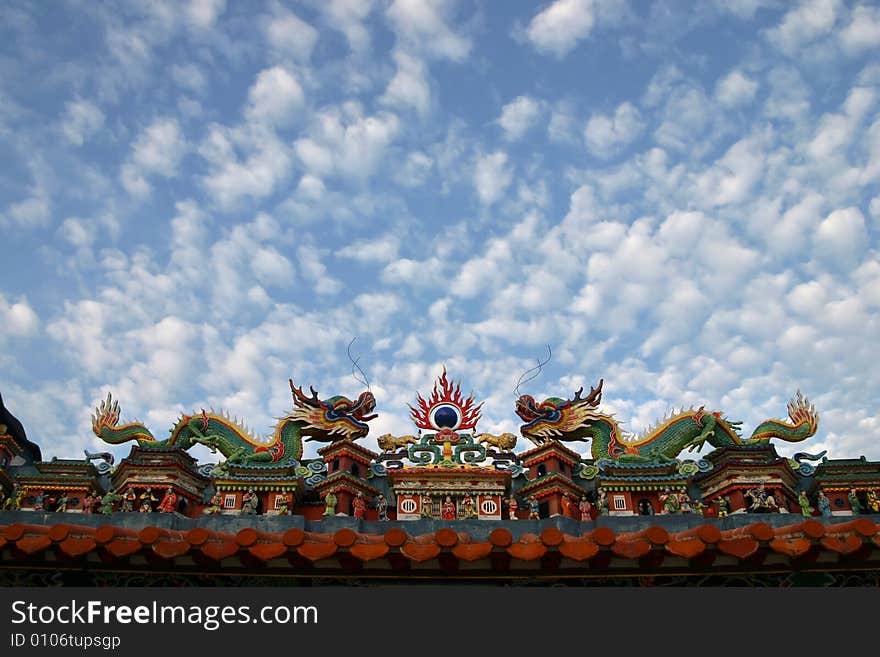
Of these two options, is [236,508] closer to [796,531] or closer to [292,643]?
[292,643]

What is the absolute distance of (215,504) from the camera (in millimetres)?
16000

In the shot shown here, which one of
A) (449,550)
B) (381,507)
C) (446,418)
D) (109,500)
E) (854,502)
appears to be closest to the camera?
(449,550)

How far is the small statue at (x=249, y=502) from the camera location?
600 inches

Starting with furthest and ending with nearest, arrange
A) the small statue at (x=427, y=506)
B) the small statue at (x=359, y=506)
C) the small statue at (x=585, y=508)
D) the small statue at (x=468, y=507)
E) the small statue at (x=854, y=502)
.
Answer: the small statue at (x=359, y=506) → the small statue at (x=585, y=508) → the small statue at (x=427, y=506) → the small statue at (x=468, y=507) → the small statue at (x=854, y=502)

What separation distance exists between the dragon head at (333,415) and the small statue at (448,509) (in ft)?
8.98

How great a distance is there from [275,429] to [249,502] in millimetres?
2249

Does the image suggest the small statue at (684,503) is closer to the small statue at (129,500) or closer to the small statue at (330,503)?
the small statue at (330,503)

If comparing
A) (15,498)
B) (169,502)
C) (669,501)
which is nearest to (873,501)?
(669,501)

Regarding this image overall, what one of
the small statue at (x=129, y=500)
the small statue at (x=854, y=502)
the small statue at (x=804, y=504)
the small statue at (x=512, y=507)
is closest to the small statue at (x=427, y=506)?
the small statue at (x=512, y=507)

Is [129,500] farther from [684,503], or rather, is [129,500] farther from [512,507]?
[684,503]

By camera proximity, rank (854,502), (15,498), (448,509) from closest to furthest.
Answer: (854,502) < (448,509) < (15,498)

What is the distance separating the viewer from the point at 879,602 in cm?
578

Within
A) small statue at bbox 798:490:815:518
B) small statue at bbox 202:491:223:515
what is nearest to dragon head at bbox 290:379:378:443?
small statue at bbox 202:491:223:515

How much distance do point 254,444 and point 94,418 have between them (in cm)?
399
